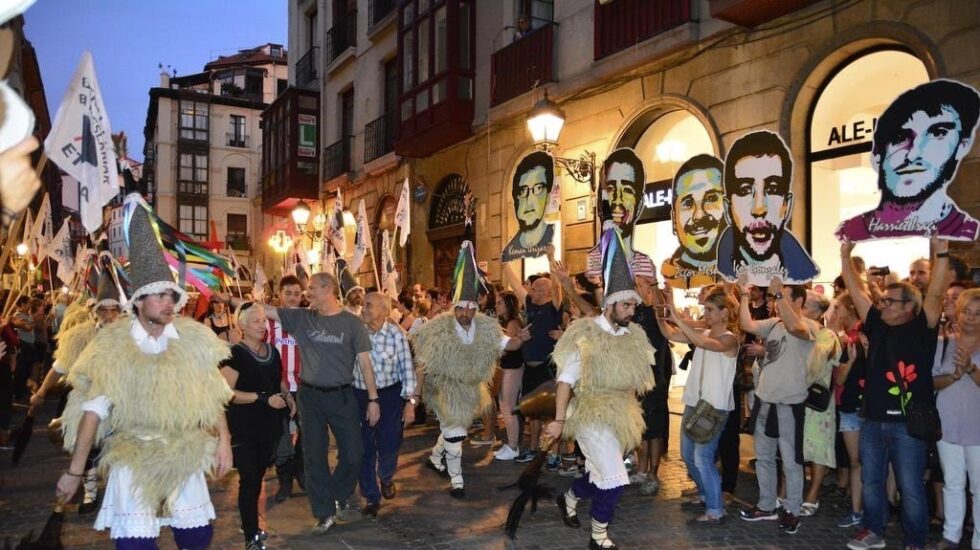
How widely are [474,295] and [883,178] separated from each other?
3752mm

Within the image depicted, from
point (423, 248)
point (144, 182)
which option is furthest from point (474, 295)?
point (144, 182)

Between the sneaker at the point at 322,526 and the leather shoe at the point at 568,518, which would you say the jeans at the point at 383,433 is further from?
the leather shoe at the point at 568,518

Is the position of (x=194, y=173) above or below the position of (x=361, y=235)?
above

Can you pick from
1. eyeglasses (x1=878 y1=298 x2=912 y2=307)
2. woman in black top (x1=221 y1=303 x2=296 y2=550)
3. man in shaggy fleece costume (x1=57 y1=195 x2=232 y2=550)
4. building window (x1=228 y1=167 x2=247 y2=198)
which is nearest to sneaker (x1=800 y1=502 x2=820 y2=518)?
eyeglasses (x1=878 y1=298 x2=912 y2=307)

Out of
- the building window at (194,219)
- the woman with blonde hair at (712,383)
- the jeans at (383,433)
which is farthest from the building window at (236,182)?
the woman with blonde hair at (712,383)

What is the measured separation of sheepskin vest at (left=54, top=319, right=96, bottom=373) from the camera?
6781mm

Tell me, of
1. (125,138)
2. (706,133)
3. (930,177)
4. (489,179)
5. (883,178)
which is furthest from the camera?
(489,179)

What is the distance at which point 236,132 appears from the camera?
51812mm

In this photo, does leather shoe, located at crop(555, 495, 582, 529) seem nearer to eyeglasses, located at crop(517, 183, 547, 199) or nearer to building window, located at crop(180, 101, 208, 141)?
eyeglasses, located at crop(517, 183, 547, 199)

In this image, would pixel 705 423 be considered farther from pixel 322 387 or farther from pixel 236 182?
pixel 236 182

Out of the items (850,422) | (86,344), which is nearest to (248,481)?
(86,344)

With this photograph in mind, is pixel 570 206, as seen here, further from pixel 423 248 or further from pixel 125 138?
pixel 125 138

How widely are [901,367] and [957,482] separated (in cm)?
88

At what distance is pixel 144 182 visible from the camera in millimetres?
56094
